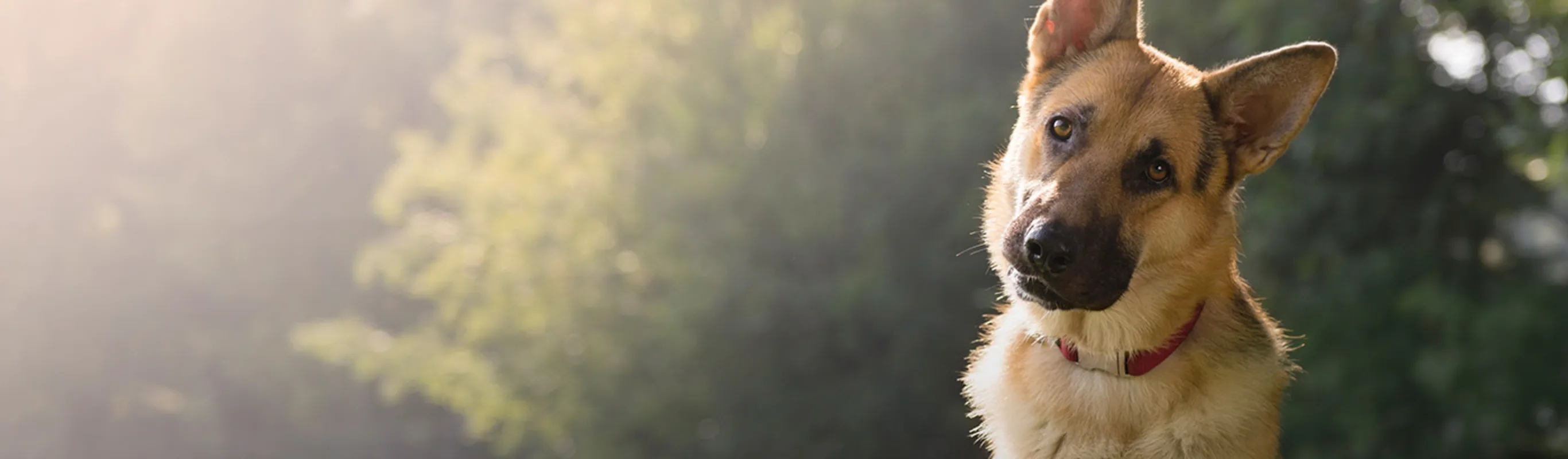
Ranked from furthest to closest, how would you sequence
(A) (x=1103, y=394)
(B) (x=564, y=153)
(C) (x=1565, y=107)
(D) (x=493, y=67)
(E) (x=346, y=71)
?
(E) (x=346, y=71) → (D) (x=493, y=67) → (B) (x=564, y=153) → (C) (x=1565, y=107) → (A) (x=1103, y=394)

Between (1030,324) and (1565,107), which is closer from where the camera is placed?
(1030,324)

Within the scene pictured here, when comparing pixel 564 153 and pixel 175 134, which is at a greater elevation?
pixel 175 134

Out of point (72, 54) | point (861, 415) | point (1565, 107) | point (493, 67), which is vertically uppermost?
point (72, 54)

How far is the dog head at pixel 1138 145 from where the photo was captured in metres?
3.75

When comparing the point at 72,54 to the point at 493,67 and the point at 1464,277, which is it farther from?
the point at 1464,277

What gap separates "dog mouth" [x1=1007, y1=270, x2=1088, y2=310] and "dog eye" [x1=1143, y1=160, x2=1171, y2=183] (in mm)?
539

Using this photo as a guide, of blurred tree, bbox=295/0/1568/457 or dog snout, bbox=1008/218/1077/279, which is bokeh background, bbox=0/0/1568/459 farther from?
dog snout, bbox=1008/218/1077/279

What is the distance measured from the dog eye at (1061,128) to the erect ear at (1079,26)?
0.29 meters

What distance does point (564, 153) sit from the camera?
703 inches

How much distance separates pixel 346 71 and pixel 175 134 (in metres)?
4.34

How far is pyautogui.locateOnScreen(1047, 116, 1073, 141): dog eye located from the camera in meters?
4.03

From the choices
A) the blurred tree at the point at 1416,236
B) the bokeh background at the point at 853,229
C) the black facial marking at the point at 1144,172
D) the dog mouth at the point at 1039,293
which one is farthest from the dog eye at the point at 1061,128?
the blurred tree at the point at 1416,236

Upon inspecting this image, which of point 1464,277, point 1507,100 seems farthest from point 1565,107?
point 1464,277

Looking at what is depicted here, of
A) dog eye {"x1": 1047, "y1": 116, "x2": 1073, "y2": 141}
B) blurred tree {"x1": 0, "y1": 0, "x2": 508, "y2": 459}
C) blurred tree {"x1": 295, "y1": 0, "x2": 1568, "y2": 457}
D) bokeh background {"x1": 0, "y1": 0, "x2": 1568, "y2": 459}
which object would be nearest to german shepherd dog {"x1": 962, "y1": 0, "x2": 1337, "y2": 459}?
dog eye {"x1": 1047, "y1": 116, "x2": 1073, "y2": 141}
